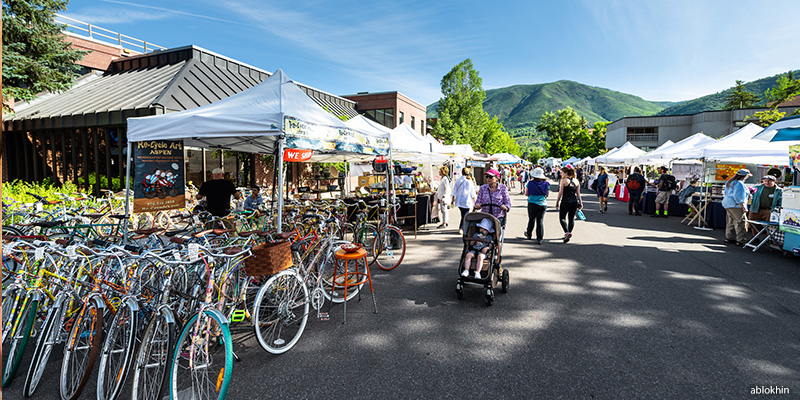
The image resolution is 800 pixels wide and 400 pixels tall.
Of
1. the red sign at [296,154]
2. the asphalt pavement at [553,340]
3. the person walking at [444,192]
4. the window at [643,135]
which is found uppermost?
the window at [643,135]

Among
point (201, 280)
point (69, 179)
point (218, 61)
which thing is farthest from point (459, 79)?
point (201, 280)

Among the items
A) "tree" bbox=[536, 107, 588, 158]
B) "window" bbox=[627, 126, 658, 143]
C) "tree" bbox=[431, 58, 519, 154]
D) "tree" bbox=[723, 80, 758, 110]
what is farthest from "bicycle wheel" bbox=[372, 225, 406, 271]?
"tree" bbox=[723, 80, 758, 110]

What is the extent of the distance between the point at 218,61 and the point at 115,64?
21.4 ft

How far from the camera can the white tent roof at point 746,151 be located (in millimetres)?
11797

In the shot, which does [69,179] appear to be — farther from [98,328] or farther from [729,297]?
[729,297]

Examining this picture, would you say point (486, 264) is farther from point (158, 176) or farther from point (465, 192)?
point (158, 176)

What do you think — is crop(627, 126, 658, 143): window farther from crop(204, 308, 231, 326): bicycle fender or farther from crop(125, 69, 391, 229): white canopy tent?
crop(204, 308, 231, 326): bicycle fender

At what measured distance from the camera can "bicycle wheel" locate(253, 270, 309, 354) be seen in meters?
4.07

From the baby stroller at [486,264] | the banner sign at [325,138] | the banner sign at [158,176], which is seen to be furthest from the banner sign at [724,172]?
the banner sign at [158,176]

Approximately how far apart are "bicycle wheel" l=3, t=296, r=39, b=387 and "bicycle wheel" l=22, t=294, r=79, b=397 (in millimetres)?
137

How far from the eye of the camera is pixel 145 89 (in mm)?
14820

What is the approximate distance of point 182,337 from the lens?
10.6ft

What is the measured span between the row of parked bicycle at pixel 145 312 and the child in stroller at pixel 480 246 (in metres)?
2.16

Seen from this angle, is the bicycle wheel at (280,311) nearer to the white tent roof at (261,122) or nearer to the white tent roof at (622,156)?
the white tent roof at (261,122)
